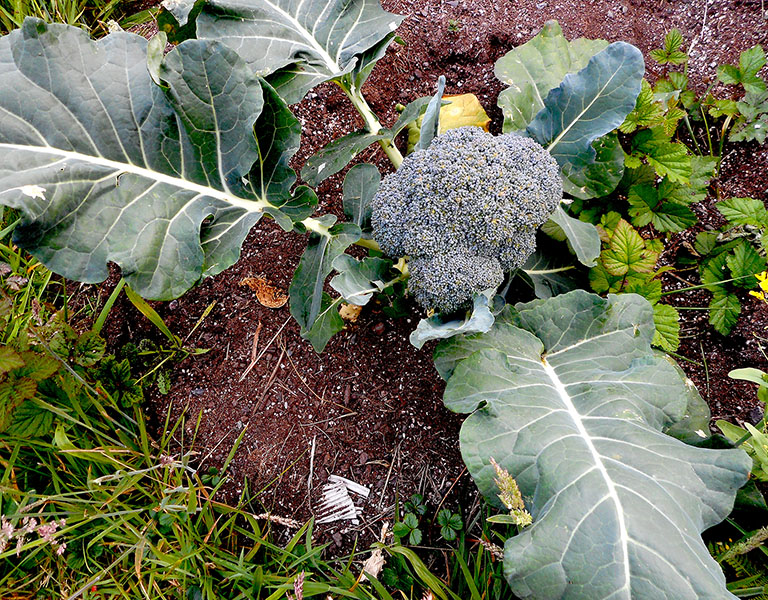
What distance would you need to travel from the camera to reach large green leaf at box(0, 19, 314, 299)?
4.80ft

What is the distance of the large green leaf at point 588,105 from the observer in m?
Result: 1.75

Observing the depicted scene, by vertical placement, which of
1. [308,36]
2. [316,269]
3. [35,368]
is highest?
[308,36]

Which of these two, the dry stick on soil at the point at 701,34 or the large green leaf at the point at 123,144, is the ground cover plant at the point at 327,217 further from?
the dry stick on soil at the point at 701,34

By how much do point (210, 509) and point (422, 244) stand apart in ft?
4.32

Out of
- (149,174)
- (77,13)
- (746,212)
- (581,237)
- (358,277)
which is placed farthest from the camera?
(77,13)

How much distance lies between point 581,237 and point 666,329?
475mm

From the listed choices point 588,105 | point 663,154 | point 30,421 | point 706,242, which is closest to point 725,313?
point 706,242

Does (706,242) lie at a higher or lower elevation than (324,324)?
higher

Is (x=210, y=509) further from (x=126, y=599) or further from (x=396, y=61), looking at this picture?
(x=396, y=61)

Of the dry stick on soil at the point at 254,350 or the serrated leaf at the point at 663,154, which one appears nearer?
the serrated leaf at the point at 663,154

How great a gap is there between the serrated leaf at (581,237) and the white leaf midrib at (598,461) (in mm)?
403

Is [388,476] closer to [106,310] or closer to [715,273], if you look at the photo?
[106,310]

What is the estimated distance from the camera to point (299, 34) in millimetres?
1932

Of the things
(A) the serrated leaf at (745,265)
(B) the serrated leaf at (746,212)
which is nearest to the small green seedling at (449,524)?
(A) the serrated leaf at (745,265)
